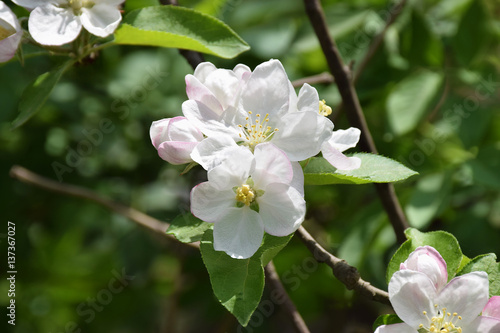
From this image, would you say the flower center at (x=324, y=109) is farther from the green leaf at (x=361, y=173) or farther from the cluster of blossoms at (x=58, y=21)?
the cluster of blossoms at (x=58, y=21)

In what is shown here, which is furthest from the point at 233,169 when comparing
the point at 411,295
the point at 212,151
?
the point at 411,295

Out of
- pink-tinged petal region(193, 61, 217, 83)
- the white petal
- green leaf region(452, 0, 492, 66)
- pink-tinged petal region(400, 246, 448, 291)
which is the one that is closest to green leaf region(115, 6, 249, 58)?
the white petal

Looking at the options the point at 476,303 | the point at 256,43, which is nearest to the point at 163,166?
the point at 256,43

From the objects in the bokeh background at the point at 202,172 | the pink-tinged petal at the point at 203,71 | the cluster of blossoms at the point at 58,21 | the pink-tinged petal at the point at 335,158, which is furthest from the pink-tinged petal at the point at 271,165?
the bokeh background at the point at 202,172

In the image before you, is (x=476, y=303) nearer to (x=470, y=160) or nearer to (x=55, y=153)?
(x=470, y=160)

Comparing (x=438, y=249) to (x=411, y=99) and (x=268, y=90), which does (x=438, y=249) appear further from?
(x=411, y=99)

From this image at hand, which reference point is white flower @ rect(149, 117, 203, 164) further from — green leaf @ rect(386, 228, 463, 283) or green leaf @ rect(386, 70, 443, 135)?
green leaf @ rect(386, 70, 443, 135)
